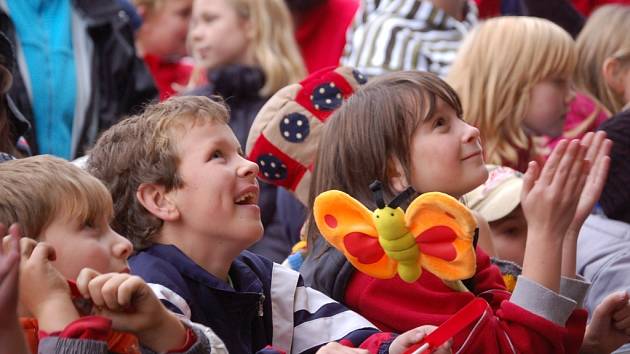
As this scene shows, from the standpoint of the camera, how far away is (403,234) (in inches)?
114

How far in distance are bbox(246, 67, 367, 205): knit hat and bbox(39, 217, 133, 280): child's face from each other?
1215 mm

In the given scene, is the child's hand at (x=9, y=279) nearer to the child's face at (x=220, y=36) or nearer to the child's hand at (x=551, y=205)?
the child's hand at (x=551, y=205)

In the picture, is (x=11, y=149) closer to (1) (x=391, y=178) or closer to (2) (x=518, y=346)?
(1) (x=391, y=178)

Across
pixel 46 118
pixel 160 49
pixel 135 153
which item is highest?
pixel 135 153

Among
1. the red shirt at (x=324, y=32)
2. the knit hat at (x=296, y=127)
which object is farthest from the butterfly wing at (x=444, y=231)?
the red shirt at (x=324, y=32)

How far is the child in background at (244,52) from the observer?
5539mm

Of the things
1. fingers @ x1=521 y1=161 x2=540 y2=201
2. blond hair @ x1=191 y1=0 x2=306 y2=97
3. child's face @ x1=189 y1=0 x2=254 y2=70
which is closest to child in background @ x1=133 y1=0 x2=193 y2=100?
child's face @ x1=189 y1=0 x2=254 y2=70

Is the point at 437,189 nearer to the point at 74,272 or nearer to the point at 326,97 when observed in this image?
the point at 326,97

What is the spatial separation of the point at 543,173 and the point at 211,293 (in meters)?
0.83

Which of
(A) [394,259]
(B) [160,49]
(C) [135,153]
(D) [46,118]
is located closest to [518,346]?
(A) [394,259]

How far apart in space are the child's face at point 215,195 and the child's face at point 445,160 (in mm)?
492

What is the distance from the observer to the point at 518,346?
3205 millimetres

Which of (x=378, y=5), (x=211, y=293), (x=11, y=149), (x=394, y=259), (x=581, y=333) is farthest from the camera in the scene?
(x=378, y=5)

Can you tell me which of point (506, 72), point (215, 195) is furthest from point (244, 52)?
point (215, 195)
